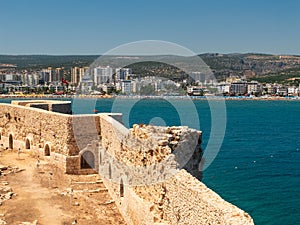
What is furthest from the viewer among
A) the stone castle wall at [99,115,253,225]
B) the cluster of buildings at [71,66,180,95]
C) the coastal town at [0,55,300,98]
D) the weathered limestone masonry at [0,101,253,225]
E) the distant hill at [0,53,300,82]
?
the distant hill at [0,53,300,82]

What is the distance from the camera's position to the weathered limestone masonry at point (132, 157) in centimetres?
659

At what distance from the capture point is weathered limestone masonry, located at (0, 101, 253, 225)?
659cm

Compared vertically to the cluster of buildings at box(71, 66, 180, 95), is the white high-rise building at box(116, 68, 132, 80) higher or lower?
higher

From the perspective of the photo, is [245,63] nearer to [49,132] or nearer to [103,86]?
[103,86]

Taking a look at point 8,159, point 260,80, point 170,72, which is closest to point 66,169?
point 8,159

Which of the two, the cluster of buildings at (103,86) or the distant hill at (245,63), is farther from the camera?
the distant hill at (245,63)

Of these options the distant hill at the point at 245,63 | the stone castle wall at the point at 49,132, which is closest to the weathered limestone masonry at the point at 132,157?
the stone castle wall at the point at 49,132

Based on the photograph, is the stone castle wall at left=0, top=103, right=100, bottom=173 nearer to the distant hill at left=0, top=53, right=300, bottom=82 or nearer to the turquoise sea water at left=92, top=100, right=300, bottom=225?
the turquoise sea water at left=92, top=100, right=300, bottom=225

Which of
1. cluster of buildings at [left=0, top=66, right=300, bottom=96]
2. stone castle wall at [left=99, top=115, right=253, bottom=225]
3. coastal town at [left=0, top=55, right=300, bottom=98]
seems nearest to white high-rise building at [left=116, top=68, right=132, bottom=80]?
coastal town at [left=0, top=55, right=300, bottom=98]

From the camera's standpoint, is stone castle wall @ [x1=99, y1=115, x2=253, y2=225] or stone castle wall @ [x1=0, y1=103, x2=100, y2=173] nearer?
stone castle wall @ [x1=99, y1=115, x2=253, y2=225]

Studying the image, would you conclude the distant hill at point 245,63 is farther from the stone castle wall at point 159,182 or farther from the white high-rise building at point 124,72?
the stone castle wall at point 159,182

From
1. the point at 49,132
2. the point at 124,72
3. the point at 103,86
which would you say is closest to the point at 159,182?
the point at 49,132

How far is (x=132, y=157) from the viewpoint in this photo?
10195 mm

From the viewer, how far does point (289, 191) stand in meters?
20.4
